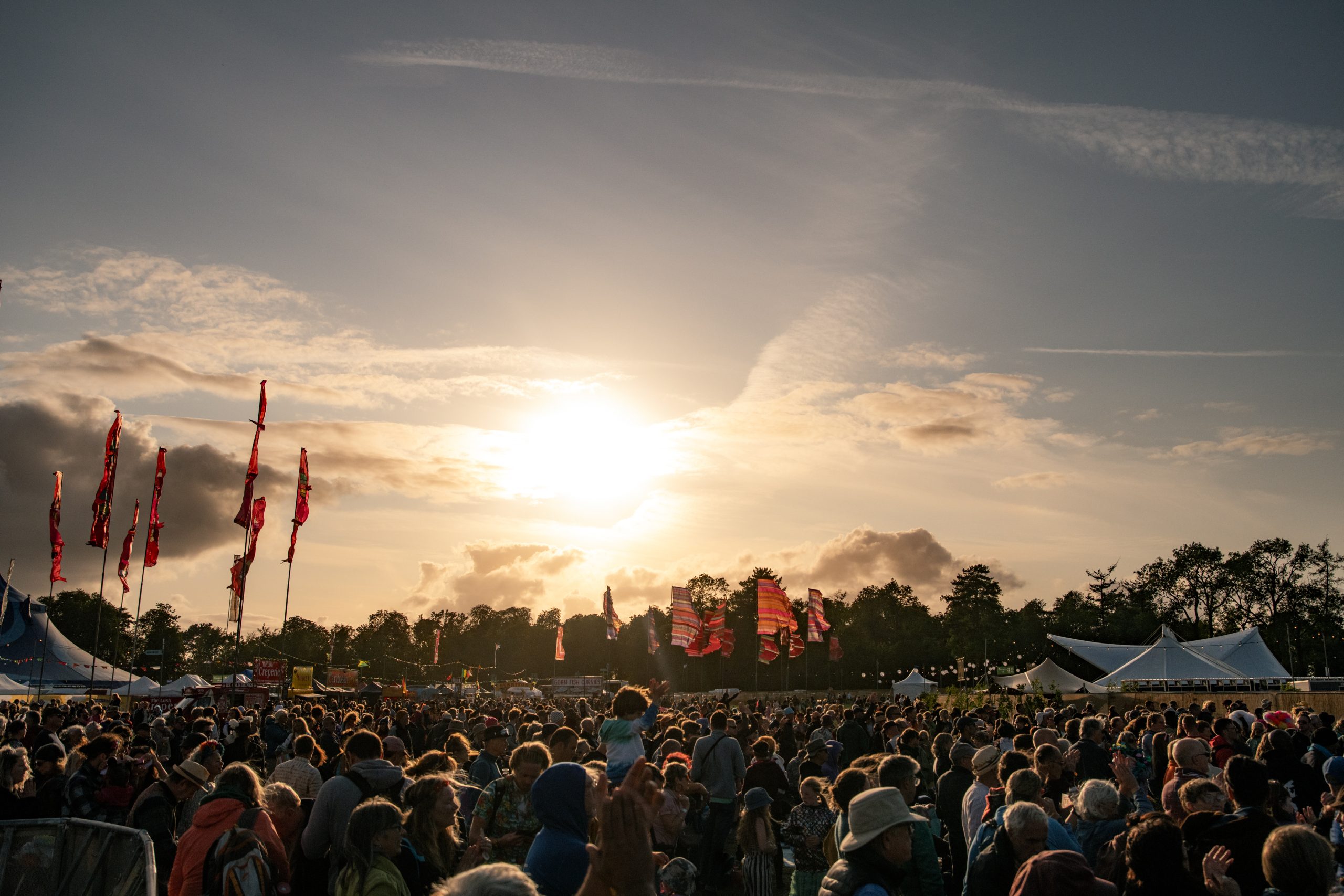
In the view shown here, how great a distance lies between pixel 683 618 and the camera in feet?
138

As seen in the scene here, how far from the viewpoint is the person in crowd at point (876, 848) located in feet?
13.4

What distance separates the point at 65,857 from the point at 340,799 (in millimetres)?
1453

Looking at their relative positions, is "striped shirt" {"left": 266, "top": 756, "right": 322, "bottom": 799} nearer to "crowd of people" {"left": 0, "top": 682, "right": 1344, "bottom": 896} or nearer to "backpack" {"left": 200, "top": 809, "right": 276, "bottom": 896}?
"crowd of people" {"left": 0, "top": 682, "right": 1344, "bottom": 896}

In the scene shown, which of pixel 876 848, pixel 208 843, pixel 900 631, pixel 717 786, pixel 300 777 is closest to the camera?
pixel 876 848

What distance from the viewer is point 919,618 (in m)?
113

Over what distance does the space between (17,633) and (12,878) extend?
45061mm

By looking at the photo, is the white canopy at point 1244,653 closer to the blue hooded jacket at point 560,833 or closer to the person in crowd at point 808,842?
→ the person in crowd at point 808,842

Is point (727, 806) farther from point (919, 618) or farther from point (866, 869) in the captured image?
point (919, 618)

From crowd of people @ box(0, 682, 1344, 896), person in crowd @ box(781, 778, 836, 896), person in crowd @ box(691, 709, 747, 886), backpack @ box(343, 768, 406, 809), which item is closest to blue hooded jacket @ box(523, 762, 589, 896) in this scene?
crowd of people @ box(0, 682, 1344, 896)

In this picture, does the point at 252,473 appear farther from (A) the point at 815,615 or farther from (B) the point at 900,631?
(B) the point at 900,631

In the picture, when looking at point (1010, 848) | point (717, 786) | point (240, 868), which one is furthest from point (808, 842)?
point (240, 868)

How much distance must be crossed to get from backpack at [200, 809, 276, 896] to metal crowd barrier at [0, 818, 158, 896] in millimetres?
420

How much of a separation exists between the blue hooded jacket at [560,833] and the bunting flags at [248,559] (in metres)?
34.8

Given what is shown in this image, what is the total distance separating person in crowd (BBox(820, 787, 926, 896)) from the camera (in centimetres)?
410
